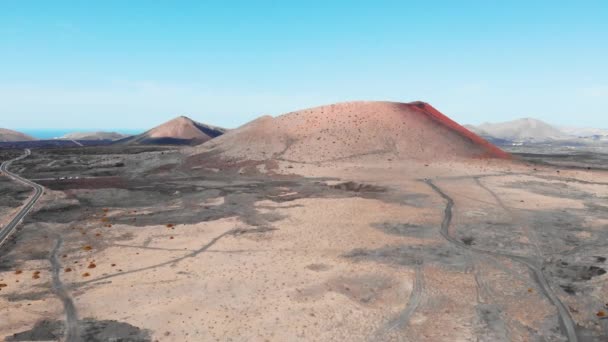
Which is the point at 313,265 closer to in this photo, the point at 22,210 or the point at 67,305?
the point at 67,305

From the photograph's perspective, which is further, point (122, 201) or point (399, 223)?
point (122, 201)

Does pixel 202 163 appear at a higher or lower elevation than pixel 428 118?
lower

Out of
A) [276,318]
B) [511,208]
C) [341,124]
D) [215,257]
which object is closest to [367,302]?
[276,318]

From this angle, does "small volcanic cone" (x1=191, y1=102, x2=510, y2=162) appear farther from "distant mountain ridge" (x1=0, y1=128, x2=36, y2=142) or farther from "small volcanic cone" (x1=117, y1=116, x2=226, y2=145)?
"distant mountain ridge" (x1=0, y1=128, x2=36, y2=142)

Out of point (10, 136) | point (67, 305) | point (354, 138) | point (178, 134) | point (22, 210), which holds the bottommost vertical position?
point (67, 305)

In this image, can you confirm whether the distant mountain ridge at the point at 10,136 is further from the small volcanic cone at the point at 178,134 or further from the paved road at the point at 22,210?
the paved road at the point at 22,210

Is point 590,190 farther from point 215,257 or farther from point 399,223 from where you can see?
point 215,257

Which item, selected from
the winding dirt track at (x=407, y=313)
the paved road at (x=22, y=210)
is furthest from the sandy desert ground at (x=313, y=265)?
the paved road at (x=22, y=210)

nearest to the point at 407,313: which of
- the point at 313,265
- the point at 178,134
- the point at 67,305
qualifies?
the point at 313,265
